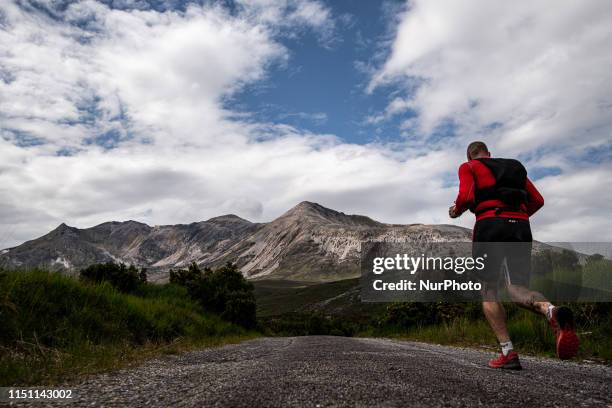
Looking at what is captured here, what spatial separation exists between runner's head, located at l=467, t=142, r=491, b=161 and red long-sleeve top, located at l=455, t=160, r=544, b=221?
0.42 meters

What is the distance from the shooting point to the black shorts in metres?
5.59

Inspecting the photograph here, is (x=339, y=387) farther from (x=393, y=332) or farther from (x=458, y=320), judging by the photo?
(x=393, y=332)

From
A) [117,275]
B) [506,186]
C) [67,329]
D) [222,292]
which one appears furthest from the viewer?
[222,292]

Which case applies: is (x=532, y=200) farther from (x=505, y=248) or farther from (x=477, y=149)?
(x=477, y=149)

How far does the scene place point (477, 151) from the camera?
21.0ft

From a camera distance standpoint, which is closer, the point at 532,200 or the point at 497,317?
the point at 497,317

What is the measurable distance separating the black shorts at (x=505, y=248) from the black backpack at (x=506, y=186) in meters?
0.27

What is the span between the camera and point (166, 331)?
11.1 m

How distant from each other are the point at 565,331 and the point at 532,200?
182 centimetres

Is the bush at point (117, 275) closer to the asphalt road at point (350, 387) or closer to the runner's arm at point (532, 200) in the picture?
the asphalt road at point (350, 387)

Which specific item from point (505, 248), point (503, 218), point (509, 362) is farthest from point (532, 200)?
point (509, 362)

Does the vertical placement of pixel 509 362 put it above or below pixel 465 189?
below

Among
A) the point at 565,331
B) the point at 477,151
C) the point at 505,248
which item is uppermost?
the point at 477,151

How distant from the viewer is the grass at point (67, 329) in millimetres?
5312
